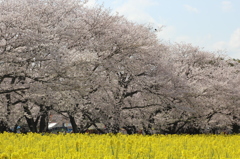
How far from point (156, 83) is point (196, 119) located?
360 inches

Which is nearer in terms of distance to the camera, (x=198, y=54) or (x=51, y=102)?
(x=51, y=102)

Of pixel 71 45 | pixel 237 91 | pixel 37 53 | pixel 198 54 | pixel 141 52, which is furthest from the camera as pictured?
pixel 198 54

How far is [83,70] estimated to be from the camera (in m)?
15.6

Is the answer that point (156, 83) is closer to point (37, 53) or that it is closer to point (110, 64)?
point (110, 64)

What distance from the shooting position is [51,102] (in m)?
17.2

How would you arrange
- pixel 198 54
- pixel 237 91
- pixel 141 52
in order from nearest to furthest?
pixel 141 52 < pixel 237 91 < pixel 198 54

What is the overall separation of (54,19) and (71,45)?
1.79 m

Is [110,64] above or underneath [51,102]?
above

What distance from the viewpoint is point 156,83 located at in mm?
19188

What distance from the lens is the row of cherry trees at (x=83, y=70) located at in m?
13.7

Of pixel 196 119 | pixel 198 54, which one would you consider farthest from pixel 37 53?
pixel 198 54

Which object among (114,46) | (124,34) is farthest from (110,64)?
(124,34)

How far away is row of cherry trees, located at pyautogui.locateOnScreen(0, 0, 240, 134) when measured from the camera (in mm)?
13727

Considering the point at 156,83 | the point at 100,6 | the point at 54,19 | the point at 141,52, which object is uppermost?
the point at 100,6
